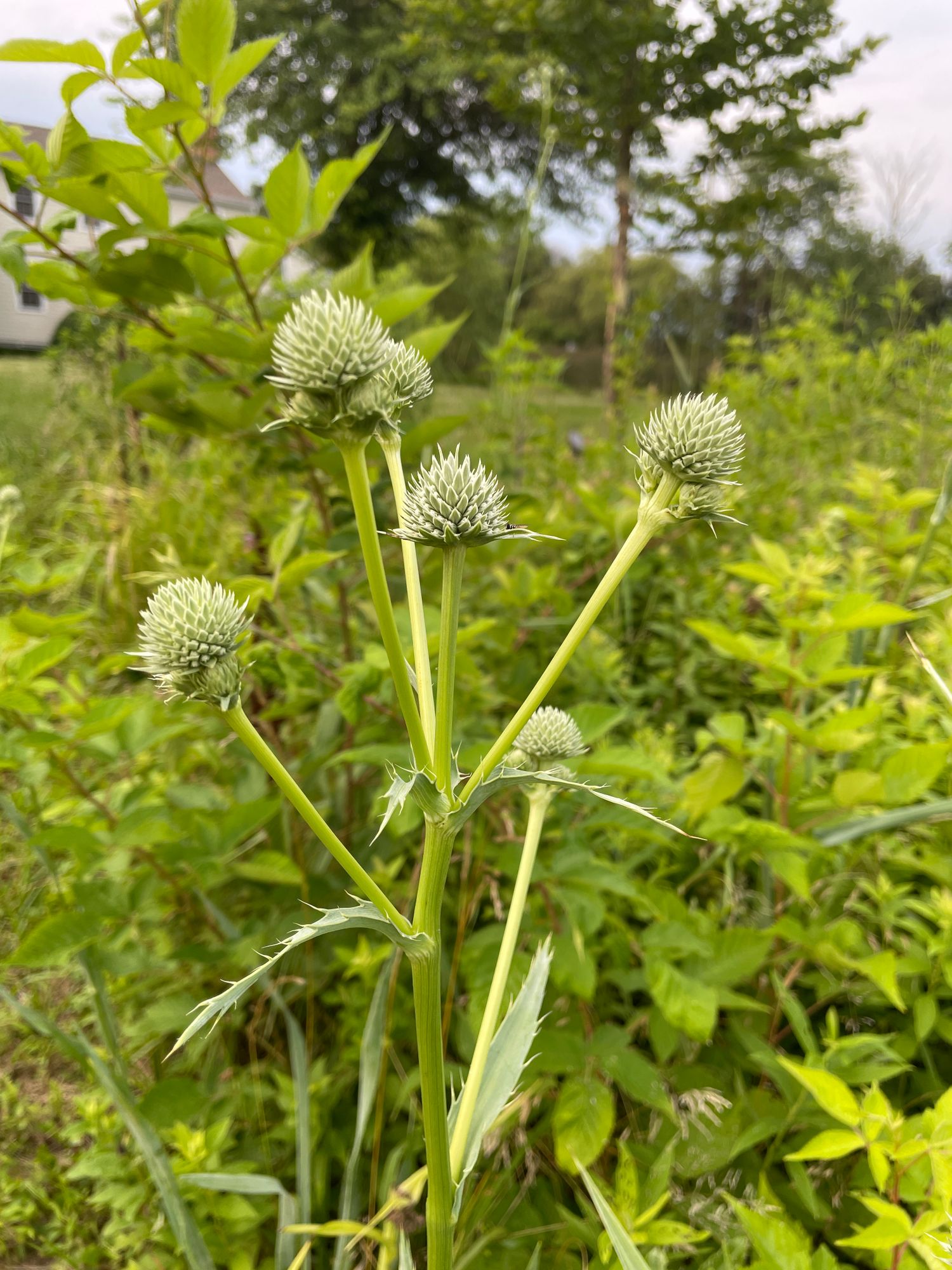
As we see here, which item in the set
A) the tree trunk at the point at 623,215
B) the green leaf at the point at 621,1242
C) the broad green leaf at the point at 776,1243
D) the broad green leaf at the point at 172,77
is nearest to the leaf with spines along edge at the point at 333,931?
the green leaf at the point at 621,1242

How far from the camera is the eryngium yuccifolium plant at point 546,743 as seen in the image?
0.67 m

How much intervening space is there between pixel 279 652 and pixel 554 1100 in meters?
0.87

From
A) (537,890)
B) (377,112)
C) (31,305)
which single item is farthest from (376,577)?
(377,112)

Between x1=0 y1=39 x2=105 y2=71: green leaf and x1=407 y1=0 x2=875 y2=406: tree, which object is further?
x1=407 y1=0 x2=875 y2=406: tree

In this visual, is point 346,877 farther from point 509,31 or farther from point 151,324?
point 509,31

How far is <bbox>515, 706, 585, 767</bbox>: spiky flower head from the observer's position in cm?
67

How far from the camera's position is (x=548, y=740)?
26.5 inches

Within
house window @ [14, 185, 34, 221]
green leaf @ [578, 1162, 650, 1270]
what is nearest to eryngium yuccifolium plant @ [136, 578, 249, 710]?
green leaf @ [578, 1162, 650, 1270]

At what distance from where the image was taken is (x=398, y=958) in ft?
3.66

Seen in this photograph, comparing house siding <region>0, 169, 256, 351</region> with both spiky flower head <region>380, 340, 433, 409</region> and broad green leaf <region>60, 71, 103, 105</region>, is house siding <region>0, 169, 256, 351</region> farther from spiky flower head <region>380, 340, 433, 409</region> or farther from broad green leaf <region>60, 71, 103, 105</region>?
spiky flower head <region>380, 340, 433, 409</region>

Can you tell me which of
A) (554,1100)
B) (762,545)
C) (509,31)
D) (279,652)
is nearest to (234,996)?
(279,652)

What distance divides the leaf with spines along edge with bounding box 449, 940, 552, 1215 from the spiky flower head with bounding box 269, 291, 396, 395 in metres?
Result: 0.47

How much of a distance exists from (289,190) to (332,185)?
4.0 inches

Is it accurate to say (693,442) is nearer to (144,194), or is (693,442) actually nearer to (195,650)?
(195,650)
